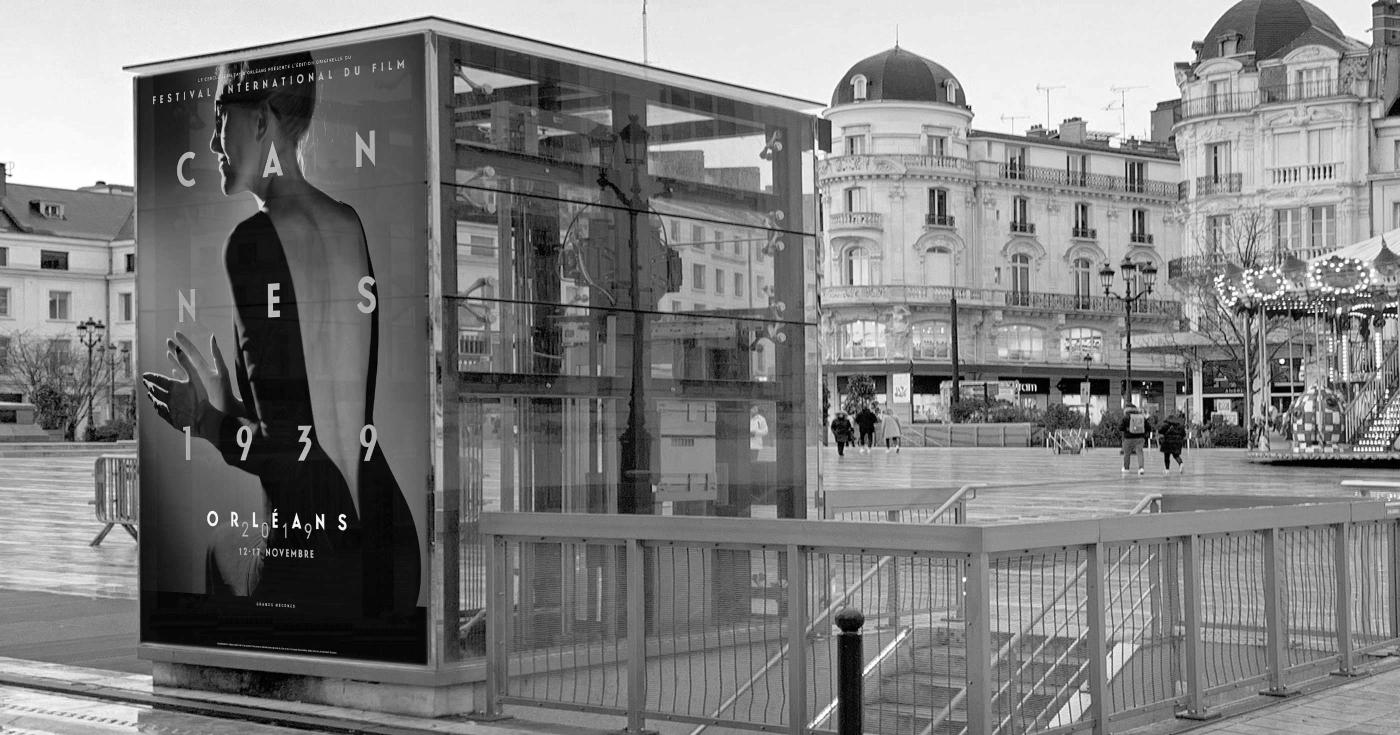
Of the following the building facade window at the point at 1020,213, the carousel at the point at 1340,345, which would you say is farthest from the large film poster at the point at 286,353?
the building facade window at the point at 1020,213

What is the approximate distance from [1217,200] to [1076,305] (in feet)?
63.0

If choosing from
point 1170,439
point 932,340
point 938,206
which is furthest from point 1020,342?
point 1170,439

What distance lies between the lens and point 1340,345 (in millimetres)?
43875

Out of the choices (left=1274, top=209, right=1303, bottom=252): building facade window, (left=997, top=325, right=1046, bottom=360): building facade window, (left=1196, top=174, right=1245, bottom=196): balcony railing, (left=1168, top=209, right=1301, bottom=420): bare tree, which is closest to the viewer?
(left=1168, top=209, right=1301, bottom=420): bare tree

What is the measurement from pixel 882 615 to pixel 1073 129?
95408 millimetres

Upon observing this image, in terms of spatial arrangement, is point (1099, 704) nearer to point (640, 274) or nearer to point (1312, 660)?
point (1312, 660)

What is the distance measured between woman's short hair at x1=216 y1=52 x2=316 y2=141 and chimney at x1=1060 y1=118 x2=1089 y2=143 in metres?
93.3

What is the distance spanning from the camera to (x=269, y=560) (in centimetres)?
955

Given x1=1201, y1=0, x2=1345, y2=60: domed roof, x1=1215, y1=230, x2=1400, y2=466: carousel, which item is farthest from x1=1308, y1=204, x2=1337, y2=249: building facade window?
x1=1215, y1=230, x2=1400, y2=466: carousel

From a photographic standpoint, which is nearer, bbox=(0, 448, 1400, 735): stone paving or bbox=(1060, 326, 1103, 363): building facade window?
bbox=(0, 448, 1400, 735): stone paving

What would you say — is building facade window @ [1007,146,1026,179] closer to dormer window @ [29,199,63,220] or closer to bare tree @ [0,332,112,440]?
bare tree @ [0,332,112,440]

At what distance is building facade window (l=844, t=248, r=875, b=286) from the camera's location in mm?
88312

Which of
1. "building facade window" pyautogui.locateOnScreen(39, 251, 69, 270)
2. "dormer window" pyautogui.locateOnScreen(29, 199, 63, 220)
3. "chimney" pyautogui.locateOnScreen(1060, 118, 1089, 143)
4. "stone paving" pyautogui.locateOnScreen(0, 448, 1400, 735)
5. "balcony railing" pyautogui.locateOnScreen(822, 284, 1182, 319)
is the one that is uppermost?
"chimney" pyautogui.locateOnScreen(1060, 118, 1089, 143)

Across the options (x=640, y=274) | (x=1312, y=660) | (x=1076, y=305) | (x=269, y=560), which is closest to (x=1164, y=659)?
(x=1312, y=660)
